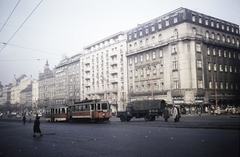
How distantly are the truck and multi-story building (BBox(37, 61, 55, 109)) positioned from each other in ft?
237

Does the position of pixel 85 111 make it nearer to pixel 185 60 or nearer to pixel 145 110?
pixel 145 110

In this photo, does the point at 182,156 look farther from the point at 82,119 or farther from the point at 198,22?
the point at 198,22

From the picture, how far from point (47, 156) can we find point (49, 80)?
337 ft

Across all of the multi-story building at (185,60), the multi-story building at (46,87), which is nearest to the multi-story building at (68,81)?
the multi-story building at (46,87)

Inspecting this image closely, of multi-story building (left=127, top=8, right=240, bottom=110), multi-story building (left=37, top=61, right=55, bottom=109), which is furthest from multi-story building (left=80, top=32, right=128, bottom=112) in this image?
multi-story building (left=37, top=61, right=55, bottom=109)

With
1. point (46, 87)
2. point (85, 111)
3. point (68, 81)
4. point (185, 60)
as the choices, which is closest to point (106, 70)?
point (68, 81)

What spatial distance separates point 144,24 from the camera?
59.7 m

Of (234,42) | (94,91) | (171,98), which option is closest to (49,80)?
(94,91)

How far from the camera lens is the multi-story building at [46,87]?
102 m

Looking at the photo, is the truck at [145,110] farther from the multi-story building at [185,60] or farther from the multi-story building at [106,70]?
the multi-story building at [106,70]

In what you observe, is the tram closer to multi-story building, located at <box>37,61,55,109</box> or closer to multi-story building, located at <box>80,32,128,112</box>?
multi-story building, located at <box>80,32,128,112</box>

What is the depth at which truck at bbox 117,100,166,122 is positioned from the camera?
28522 millimetres

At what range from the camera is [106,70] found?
2798 inches

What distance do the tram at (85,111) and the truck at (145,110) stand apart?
2371 mm
